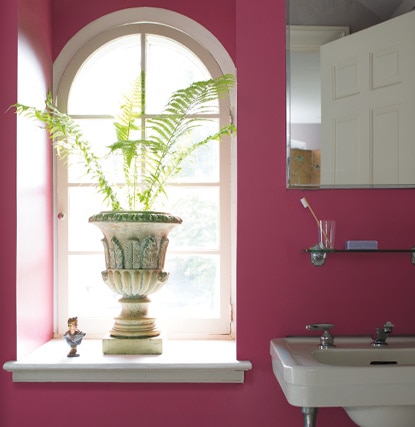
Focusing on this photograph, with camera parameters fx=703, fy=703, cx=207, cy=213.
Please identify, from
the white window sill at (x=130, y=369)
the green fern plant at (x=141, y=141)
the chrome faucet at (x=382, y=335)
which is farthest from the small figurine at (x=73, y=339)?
the chrome faucet at (x=382, y=335)

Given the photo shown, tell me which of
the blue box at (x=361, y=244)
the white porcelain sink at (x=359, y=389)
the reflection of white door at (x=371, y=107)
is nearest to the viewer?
the white porcelain sink at (x=359, y=389)

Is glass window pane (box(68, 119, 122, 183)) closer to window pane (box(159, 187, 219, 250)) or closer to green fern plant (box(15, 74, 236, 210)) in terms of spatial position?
green fern plant (box(15, 74, 236, 210))

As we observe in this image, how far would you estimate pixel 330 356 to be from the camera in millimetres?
2537

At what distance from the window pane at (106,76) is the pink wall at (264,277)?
21.4 inches

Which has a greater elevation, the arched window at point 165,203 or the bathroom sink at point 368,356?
the arched window at point 165,203

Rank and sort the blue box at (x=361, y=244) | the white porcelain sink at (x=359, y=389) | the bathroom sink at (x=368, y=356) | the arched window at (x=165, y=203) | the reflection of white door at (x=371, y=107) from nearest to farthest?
the white porcelain sink at (x=359, y=389) < the bathroom sink at (x=368, y=356) < the blue box at (x=361, y=244) < the reflection of white door at (x=371, y=107) < the arched window at (x=165, y=203)

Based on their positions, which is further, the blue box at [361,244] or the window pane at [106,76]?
the window pane at [106,76]

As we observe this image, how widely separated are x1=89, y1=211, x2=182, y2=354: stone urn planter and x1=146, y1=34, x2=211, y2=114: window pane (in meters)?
0.73

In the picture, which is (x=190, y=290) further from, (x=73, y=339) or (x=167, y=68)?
(x=167, y=68)

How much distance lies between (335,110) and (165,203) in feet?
3.00

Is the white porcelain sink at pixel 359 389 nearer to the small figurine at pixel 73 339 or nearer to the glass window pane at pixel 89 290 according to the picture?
the small figurine at pixel 73 339

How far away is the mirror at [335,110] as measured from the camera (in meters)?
2.75

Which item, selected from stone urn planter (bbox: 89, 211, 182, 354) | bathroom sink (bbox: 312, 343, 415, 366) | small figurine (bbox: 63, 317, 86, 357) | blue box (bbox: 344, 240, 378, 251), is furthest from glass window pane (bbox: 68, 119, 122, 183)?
bathroom sink (bbox: 312, 343, 415, 366)

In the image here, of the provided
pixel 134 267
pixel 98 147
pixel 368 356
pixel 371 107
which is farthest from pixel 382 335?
pixel 98 147
